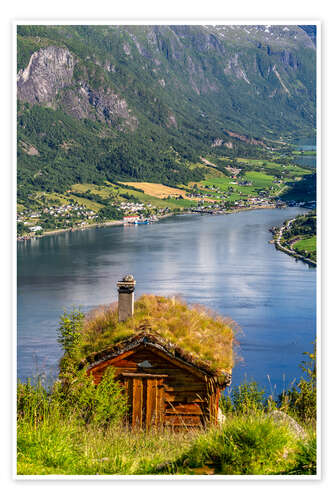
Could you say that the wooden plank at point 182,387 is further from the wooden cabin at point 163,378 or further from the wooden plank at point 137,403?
the wooden plank at point 137,403

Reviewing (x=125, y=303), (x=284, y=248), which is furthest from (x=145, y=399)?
(x=284, y=248)

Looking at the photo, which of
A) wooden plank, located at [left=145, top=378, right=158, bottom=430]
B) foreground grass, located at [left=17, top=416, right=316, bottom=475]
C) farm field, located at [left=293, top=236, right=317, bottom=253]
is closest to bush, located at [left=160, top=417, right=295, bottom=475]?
foreground grass, located at [left=17, top=416, right=316, bottom=475]

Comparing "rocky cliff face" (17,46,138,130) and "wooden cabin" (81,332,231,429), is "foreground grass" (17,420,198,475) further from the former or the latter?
"rocky cliff face" (17,46,138,130)

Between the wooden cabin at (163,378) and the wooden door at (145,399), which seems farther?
the wooden cabin at (163,378)

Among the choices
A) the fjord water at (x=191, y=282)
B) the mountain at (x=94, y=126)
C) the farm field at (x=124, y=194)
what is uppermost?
the mountain at (x=94, y=126)

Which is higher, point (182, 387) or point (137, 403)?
point (182, 387)

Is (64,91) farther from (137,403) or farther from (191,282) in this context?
(137,403)
